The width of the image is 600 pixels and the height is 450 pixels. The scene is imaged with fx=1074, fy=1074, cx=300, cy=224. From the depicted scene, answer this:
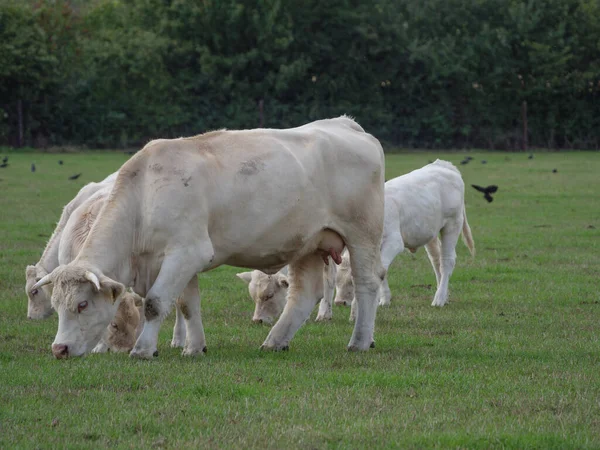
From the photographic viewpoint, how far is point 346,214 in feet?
30.1

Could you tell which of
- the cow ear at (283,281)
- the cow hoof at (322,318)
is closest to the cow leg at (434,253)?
the cow hoof at (322,318)

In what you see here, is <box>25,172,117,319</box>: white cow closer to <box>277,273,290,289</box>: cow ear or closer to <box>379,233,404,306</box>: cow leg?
<box>277,273,290,289</box>: cow ear

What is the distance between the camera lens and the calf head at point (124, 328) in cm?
919

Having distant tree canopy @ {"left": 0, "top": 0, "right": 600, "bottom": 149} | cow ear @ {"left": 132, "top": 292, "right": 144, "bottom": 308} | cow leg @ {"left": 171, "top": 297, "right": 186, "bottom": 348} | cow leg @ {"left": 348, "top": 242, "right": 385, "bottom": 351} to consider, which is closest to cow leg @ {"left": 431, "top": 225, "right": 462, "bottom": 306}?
cow leg @ {"left": 348, "top": 242, "right": 385, "bottom": 351}

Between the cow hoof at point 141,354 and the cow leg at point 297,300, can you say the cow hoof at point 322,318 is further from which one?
the cow hoof at point 141,354

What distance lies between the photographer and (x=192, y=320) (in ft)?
28.9

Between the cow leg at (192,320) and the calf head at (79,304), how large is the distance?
97 centimetres

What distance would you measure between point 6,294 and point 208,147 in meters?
4.80

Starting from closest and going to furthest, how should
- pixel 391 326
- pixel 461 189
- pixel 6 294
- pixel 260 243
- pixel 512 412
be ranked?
pixel 512 412 < pixel 260 243 < pixel 391 326 < pixel 6 294 < pixel 461 189

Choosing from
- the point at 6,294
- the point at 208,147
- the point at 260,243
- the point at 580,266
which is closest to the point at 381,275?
the point at 260,243

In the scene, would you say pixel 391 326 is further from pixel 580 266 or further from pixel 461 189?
pixel 580 266

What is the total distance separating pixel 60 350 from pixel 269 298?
141 inches

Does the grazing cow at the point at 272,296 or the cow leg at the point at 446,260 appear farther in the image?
the cow leg at the point at 446,260

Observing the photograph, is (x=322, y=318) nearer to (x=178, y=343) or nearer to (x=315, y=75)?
(x=178, y=343)
